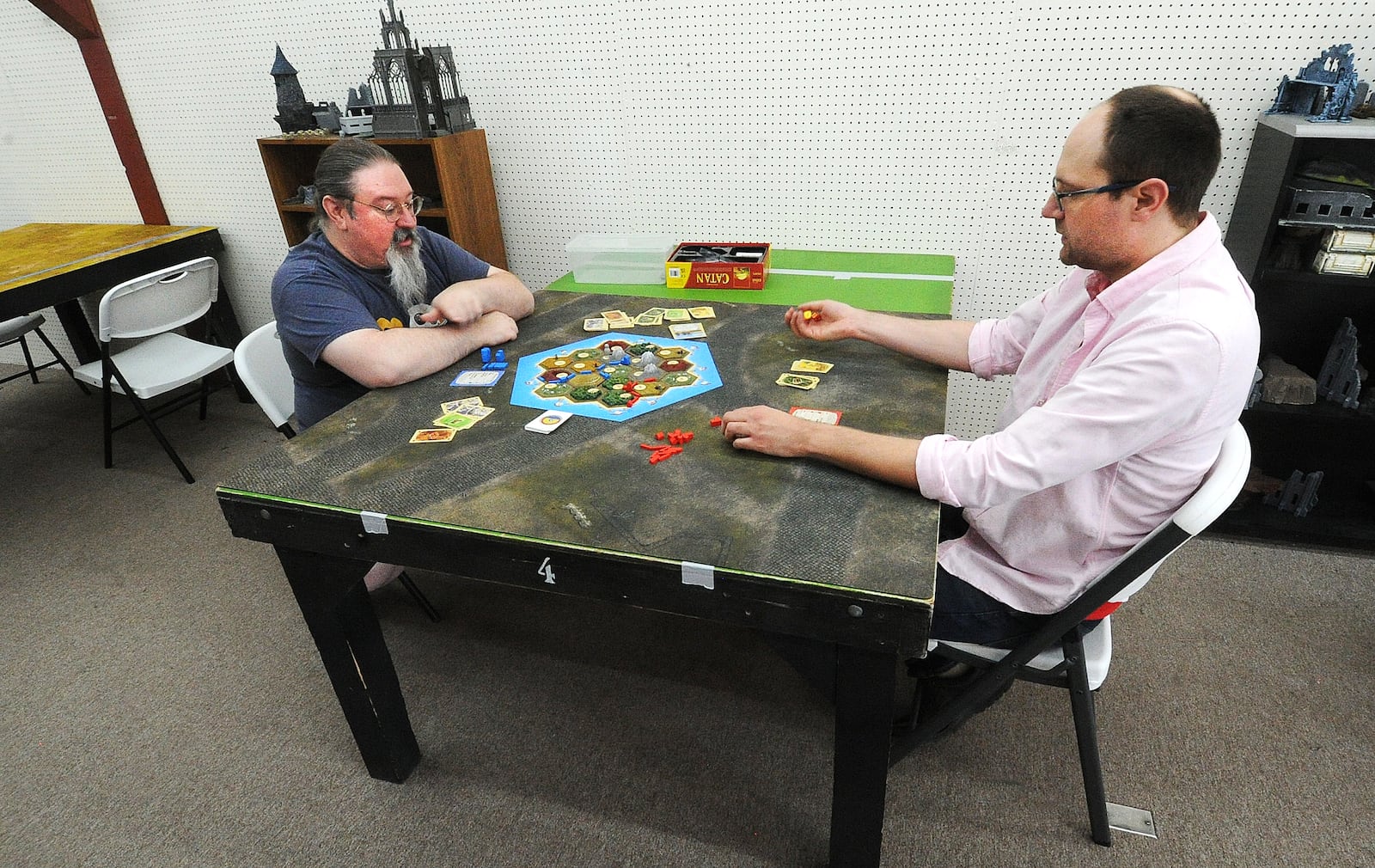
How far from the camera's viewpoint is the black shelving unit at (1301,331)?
7.16ft

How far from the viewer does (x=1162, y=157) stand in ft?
3.84

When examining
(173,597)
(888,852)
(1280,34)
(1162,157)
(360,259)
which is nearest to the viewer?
(1162,157)

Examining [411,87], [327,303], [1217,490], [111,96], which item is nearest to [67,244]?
[111,96]

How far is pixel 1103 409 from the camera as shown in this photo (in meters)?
1.15

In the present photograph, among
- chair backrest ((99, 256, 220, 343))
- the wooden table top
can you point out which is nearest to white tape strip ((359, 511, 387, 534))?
chair backrest ((99, 256, 220, 343))

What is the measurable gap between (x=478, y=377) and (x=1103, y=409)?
132 centimetres

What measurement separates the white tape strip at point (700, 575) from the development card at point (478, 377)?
841 millimetres

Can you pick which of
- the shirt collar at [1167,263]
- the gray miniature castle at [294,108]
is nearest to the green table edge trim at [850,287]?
the shirt collar at [1167,263]

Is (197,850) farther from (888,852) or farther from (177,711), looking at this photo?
(888,852)

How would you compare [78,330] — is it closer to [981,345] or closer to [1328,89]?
[981,345]

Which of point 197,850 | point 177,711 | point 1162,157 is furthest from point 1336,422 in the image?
point 177,711

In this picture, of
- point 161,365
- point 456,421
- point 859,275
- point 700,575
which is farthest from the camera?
point 161,365

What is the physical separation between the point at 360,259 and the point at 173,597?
144cm

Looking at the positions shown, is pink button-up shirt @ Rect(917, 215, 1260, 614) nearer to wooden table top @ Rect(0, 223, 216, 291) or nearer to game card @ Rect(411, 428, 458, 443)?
game card @ Rect(411, 428, 458, 443)
